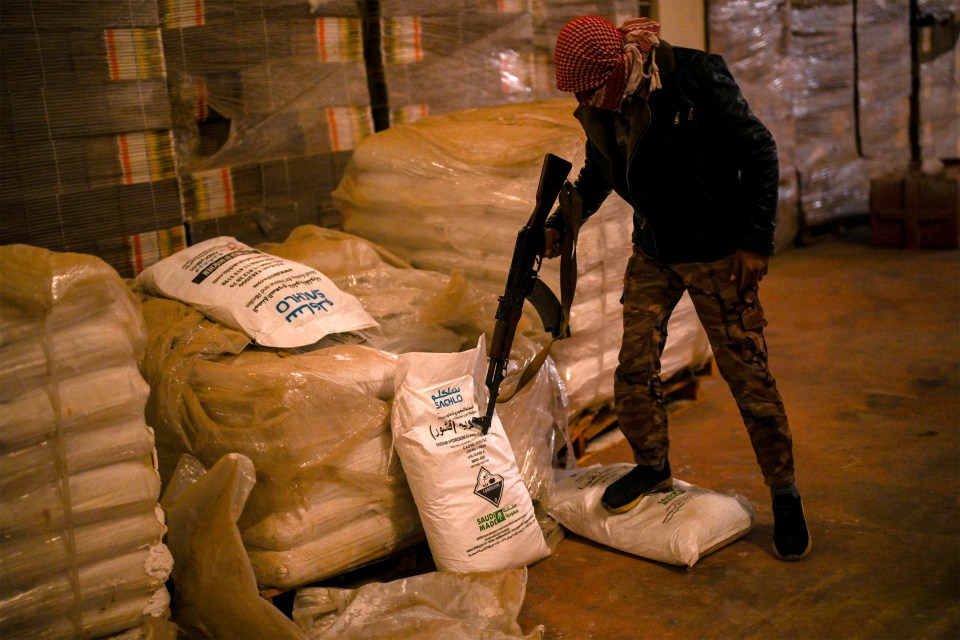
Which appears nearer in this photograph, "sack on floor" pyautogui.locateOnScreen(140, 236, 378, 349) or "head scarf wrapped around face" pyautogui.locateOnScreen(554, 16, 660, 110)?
"head scarf wrapped around face" pyautogui.locateOnScreen(554, 16, 660, 110)

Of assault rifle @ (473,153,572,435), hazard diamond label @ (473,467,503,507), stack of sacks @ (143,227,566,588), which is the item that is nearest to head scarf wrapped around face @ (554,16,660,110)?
assault rifle @ (473,153,572,435)

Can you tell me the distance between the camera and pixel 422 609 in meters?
2.40

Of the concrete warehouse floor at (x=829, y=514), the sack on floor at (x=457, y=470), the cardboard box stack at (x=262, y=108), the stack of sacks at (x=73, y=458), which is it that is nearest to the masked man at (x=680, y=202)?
the concrete warehouse floor at (x=829, y=514)

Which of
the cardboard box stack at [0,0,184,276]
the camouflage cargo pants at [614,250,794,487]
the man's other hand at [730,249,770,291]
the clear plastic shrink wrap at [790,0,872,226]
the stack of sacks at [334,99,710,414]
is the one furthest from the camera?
the clear plastic shrink wrap at [790,0,872,226]

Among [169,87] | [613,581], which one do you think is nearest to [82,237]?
[169,87]

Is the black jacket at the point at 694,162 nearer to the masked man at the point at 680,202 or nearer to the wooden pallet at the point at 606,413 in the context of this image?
the masked man at the point at 680,202

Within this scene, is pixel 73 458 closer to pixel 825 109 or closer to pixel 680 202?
pixel 680 202

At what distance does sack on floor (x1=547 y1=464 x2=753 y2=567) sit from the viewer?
2.69m

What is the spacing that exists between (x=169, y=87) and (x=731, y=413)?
2.62 metres

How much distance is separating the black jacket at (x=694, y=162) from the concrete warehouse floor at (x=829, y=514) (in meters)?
0.92

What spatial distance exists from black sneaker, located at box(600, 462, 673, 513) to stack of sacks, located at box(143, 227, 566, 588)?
0.25 m

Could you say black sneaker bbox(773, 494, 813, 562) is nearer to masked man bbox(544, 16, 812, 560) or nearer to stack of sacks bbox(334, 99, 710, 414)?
masked man bbox(544, 16, 812, 560)

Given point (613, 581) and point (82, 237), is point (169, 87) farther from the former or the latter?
point (613, 581)

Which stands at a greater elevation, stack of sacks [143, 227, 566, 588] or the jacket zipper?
the jacket zipper
